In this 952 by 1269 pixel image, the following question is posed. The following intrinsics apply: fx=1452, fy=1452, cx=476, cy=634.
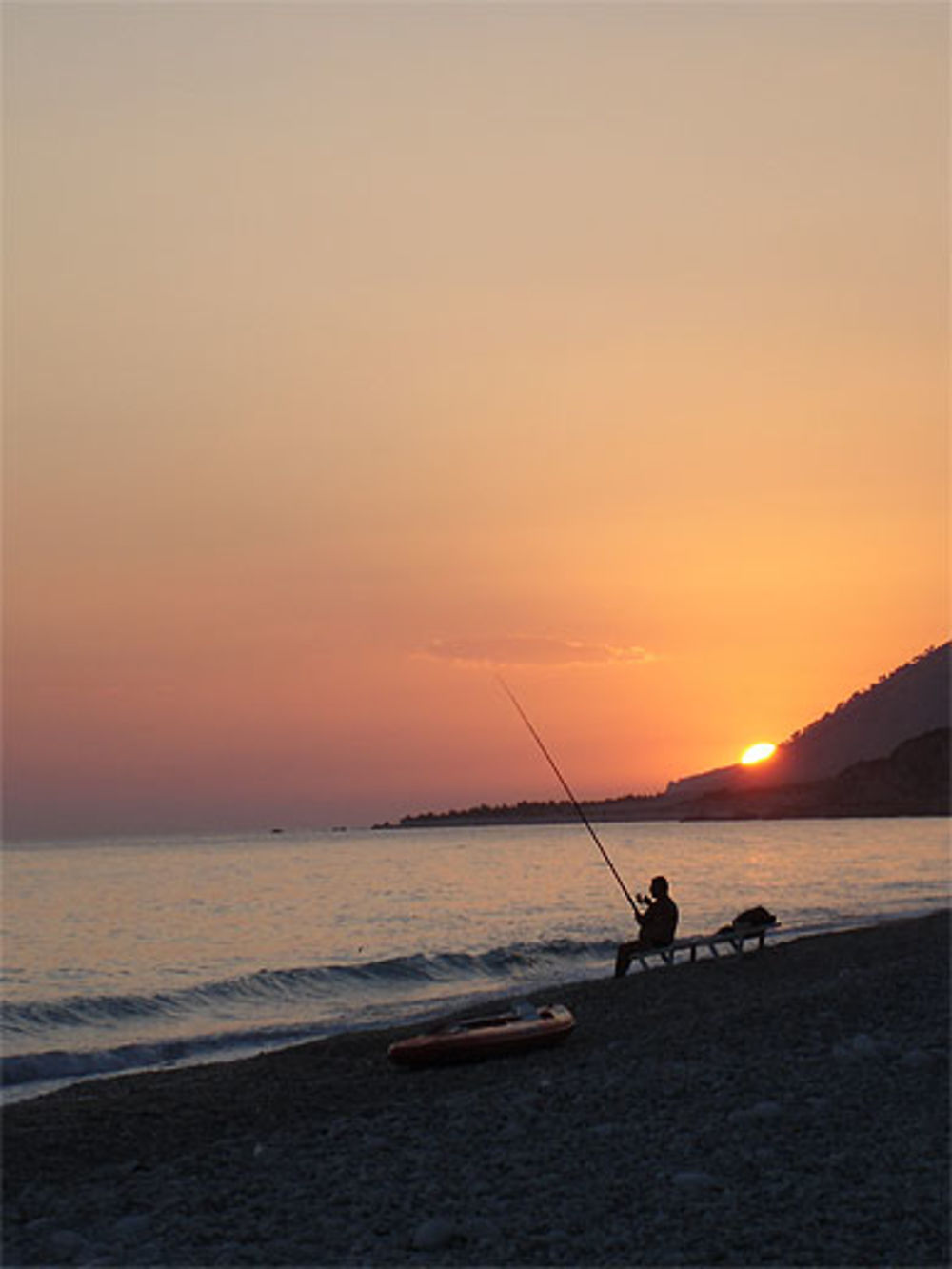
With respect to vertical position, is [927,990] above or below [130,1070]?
above

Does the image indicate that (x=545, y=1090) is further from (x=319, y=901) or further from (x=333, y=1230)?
(x=319, y=901)

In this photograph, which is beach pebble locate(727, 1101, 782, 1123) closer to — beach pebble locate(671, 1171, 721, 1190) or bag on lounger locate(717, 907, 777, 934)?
beach pebble locate(671, 1171, 721, 1190)

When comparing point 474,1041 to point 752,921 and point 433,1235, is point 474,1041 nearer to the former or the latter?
point 433,1235

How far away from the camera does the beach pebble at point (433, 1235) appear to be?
7652 mm

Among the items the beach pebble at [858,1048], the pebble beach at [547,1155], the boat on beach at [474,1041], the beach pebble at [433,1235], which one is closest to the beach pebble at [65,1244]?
the pebble beach at [547,1155]

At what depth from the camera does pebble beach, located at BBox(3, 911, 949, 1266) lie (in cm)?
766

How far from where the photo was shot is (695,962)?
2331cm

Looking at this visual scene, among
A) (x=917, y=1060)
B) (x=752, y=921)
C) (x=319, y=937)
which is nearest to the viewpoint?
(x=917, y=1060)

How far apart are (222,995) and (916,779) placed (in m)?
179

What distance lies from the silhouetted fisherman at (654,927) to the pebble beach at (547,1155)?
A: 550 cm

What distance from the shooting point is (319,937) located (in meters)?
39.0

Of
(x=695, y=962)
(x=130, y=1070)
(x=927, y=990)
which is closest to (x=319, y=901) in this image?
(x=695, y=962)

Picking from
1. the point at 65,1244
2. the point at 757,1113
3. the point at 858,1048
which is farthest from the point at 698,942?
the point at 65,1244

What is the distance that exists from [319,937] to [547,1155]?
30215 millimetres
